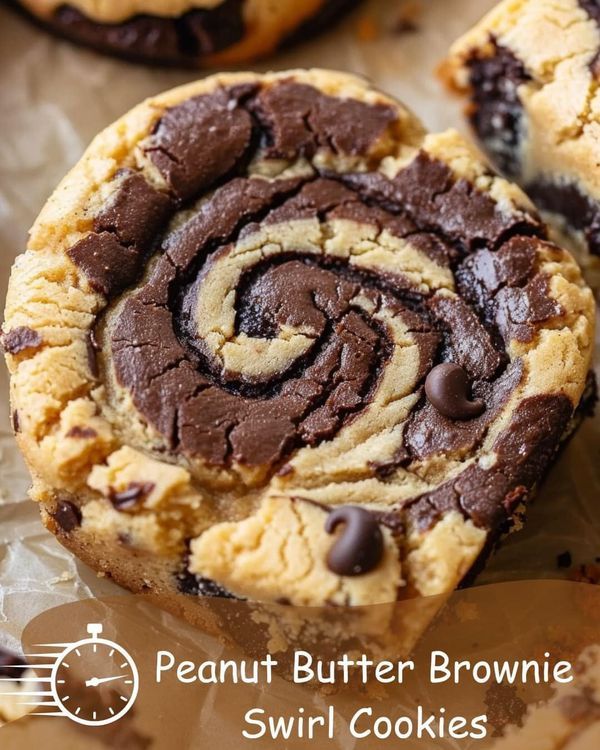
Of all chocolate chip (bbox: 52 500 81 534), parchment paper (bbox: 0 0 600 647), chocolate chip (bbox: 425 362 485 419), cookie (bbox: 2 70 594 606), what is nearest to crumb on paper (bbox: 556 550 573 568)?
parchment paper (bbox: 0 0 600 647)

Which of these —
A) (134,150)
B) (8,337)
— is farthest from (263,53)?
(8,337)

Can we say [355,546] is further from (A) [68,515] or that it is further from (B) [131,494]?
(A) [68,515]

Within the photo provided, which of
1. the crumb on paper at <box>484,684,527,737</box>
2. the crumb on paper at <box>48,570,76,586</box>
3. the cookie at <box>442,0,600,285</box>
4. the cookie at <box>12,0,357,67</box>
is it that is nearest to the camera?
the crumb on paper at <box>484,684,527,737</box>

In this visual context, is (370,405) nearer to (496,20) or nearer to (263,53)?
(496,20)

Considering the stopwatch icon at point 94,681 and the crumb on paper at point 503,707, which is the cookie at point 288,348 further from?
the crumb on paper at point 503,707

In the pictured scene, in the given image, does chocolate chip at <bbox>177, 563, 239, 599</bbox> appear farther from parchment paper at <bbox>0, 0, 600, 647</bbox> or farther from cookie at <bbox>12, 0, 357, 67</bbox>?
cookie at <bbox>12, 0, 357, 67</bbox>

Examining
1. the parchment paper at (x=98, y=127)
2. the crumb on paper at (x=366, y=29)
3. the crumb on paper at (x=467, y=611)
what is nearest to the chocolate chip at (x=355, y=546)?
the crumb on paper at (x=467, y=611)

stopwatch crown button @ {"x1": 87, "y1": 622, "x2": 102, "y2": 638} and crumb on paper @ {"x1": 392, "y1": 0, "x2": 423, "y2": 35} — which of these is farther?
crumb on paper @ {"x1": 392, "y1": 0, "x2": 423, "y2": 35}
